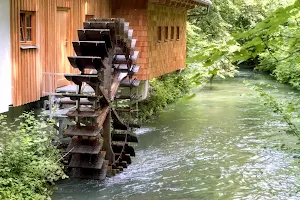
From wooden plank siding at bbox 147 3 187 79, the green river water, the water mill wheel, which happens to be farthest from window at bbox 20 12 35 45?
wooden plank siding at bbox 147 3 187 79

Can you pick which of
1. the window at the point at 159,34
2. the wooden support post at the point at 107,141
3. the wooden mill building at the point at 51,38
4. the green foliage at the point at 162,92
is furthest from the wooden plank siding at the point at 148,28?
the wooden support post at the point at 107,141

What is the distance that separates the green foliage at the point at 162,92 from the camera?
18391 mm

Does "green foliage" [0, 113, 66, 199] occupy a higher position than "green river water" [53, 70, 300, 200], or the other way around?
"green foliage" [0, 113, 66, 199]

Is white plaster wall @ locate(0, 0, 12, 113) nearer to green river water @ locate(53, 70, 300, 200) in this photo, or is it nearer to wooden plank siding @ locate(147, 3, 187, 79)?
green river water @ locate(53, 70, 300, 200)

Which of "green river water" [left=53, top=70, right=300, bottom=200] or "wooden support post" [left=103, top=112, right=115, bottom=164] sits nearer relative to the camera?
"green river water" [left=53, top=70, right=300, bottom=200]

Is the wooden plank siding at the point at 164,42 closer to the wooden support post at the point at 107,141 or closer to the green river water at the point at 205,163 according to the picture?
the green river water at the point at 205,163

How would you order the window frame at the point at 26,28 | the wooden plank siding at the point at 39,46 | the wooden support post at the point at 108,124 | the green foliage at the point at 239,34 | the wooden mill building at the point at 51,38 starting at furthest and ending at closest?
1. the wooden support post at the point at 108,124
2. the window frame at the point at 26,28
3. the wooden plank siding at the point at 39,46
4. the wooden mill building at the point at 51,38
5. the green foliage at the point at 239,34

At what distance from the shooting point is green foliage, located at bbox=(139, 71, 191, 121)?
18391mm

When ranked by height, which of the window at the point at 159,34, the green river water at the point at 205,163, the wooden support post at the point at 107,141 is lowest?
the green river water at the point at 205,163

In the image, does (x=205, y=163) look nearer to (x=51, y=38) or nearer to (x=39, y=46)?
(x=51, y=38)

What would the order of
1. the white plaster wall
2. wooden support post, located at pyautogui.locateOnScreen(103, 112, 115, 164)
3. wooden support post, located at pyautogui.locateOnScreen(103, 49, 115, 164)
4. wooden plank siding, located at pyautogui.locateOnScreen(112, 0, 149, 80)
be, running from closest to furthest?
the white plaster wall
wooden support post, located at pyautogui.locateOnScreen(103, 49, 115, 164)
wooden support post, located at pyautogui.locateOnScreen(103, 112, 115, 164)
wooden plank siding, located at pyautogui.locateOnScreen(112, 0, 149, 80)

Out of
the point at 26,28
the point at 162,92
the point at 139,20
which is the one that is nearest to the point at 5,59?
the point at 26,28

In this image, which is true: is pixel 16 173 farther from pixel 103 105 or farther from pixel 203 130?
pixel 203 130

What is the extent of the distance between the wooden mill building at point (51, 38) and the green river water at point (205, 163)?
2.23 m
